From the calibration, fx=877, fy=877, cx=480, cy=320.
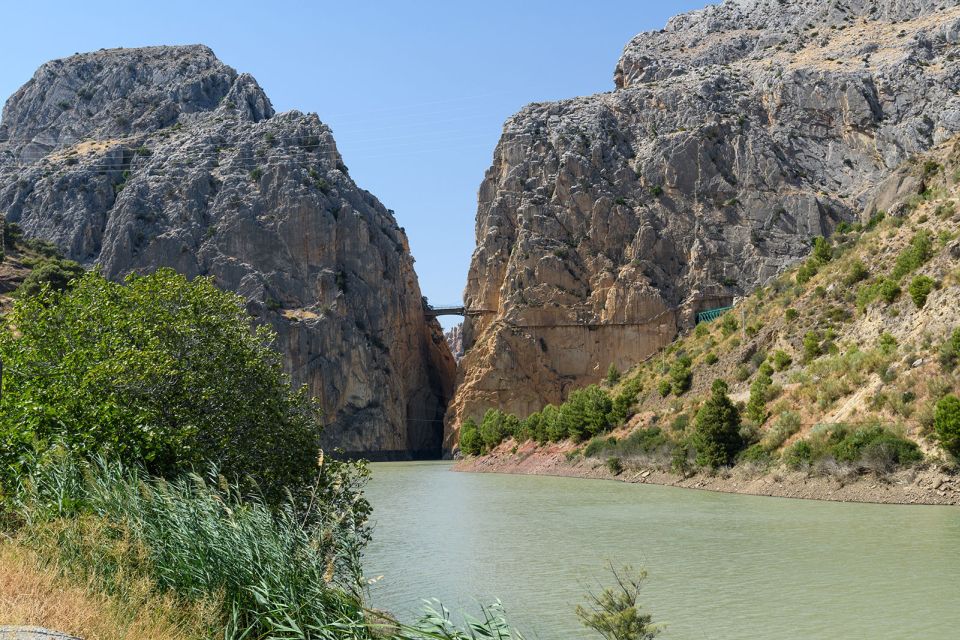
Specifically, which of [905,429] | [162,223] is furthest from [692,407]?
[162,223]

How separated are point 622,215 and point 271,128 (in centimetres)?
4427

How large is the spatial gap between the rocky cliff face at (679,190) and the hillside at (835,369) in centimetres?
3199

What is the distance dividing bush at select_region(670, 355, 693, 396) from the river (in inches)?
703

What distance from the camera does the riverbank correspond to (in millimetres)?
29219

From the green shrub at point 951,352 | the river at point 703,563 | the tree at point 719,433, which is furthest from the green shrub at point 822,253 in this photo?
the river at point 703,563

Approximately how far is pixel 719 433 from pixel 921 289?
1061 cm

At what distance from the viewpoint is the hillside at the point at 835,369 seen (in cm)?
3259

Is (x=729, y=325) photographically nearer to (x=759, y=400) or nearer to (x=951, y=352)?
(x=759, y=400)

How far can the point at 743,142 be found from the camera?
96.9 meters

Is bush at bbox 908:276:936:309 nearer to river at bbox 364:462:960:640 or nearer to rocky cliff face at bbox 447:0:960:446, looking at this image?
river at bbox 364:462:960:640

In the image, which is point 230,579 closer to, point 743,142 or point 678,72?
point 743,142

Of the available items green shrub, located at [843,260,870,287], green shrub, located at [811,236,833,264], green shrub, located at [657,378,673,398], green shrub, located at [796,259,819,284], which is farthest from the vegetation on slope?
green shrub, located at [811,236,833,264]

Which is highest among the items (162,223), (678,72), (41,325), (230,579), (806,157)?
(678,72)

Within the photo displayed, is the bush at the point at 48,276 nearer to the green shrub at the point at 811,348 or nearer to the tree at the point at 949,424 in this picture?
the green shrub at the point at 811,348
